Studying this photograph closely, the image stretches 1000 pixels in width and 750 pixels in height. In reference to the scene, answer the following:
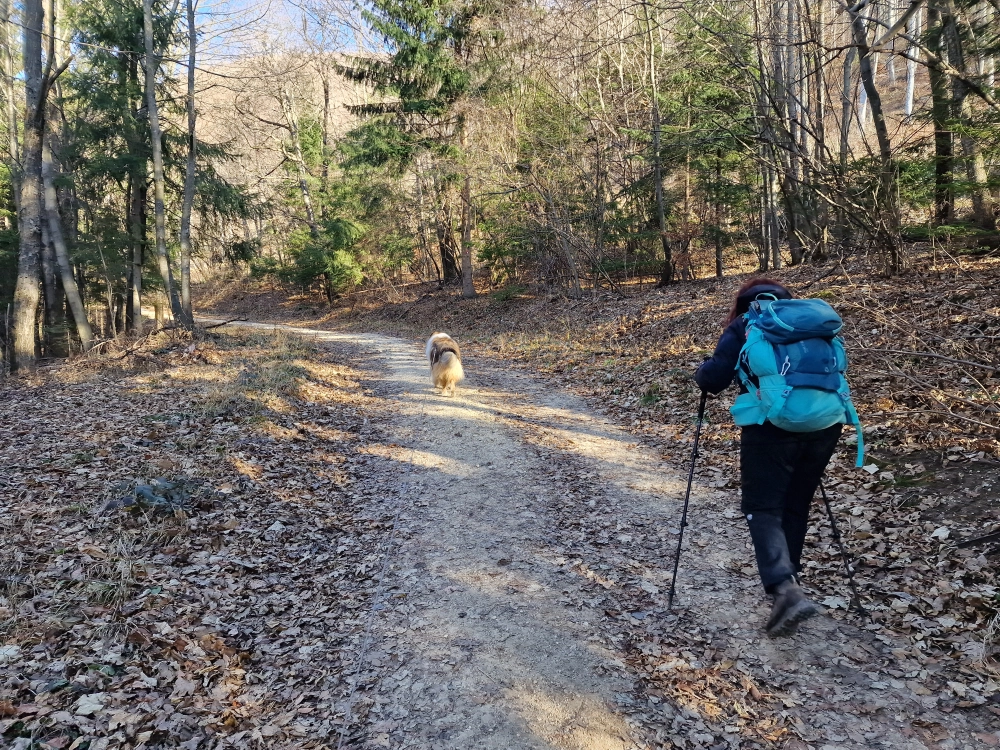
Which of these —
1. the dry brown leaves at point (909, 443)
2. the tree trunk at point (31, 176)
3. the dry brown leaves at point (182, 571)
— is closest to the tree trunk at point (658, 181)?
the dry brown leaves at point (909, 443)

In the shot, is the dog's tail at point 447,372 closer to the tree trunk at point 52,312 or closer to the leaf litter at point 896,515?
the leaf litter at point 896,515

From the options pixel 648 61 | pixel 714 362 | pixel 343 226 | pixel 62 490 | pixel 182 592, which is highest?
pixel 648 61

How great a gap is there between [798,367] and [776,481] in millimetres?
716

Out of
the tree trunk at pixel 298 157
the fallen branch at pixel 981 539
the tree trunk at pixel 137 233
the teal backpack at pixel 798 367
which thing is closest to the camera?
the teal backpack at pixel 798 367

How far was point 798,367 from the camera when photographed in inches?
127

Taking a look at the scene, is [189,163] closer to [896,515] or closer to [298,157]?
[298,157]

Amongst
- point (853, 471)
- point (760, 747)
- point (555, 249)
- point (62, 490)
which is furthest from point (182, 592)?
point (555, 249)

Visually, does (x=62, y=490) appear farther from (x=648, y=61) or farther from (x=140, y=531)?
(x=648, y=61)

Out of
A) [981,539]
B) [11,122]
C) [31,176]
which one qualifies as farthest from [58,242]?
[981,539]

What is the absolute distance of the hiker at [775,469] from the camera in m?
3.37

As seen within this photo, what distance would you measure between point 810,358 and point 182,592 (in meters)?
4.56

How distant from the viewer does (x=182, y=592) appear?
4.20 m

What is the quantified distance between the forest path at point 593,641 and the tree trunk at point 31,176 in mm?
11910

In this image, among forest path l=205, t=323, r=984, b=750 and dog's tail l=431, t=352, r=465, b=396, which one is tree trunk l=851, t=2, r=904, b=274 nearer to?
forest path l=205, t=323, r=984, b=750
